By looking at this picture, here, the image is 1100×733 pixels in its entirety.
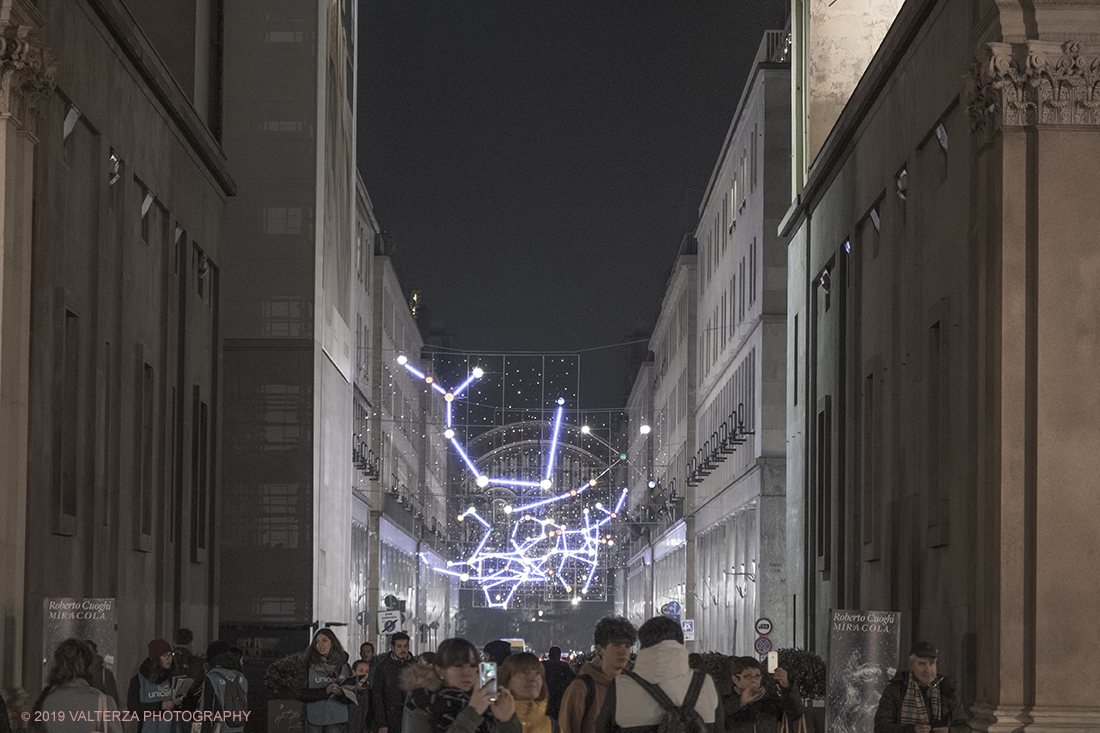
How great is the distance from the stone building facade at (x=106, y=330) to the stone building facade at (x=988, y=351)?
8504 millimetres

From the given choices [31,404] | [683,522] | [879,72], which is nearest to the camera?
[31,404]

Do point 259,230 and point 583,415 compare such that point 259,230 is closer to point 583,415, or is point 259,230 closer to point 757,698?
point 757,698

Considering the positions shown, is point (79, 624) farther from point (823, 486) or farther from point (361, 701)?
point (823, 486)

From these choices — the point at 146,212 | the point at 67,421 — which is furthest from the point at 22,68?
the point at 146,212

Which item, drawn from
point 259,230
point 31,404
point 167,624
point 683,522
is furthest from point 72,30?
point 683,522

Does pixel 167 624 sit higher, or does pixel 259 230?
pixel 259 230

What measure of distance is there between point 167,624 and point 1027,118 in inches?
653

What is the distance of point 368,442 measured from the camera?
210ft

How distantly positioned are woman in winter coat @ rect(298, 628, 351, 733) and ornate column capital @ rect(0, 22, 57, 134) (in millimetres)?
Result: 5994

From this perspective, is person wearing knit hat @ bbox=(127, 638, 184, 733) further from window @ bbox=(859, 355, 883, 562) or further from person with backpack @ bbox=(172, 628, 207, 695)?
window @ bbox=(859, 355, 883, 562)

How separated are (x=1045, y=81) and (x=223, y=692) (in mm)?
9696

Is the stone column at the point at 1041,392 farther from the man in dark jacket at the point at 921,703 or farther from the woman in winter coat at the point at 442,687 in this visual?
the woman in winter coat at the point at 442,687

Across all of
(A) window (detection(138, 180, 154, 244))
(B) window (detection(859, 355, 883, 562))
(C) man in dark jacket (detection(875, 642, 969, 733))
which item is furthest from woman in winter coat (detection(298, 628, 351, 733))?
(A) window (detection(138, 180, 154, 244))

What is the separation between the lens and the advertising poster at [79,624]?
14086 millimetres
